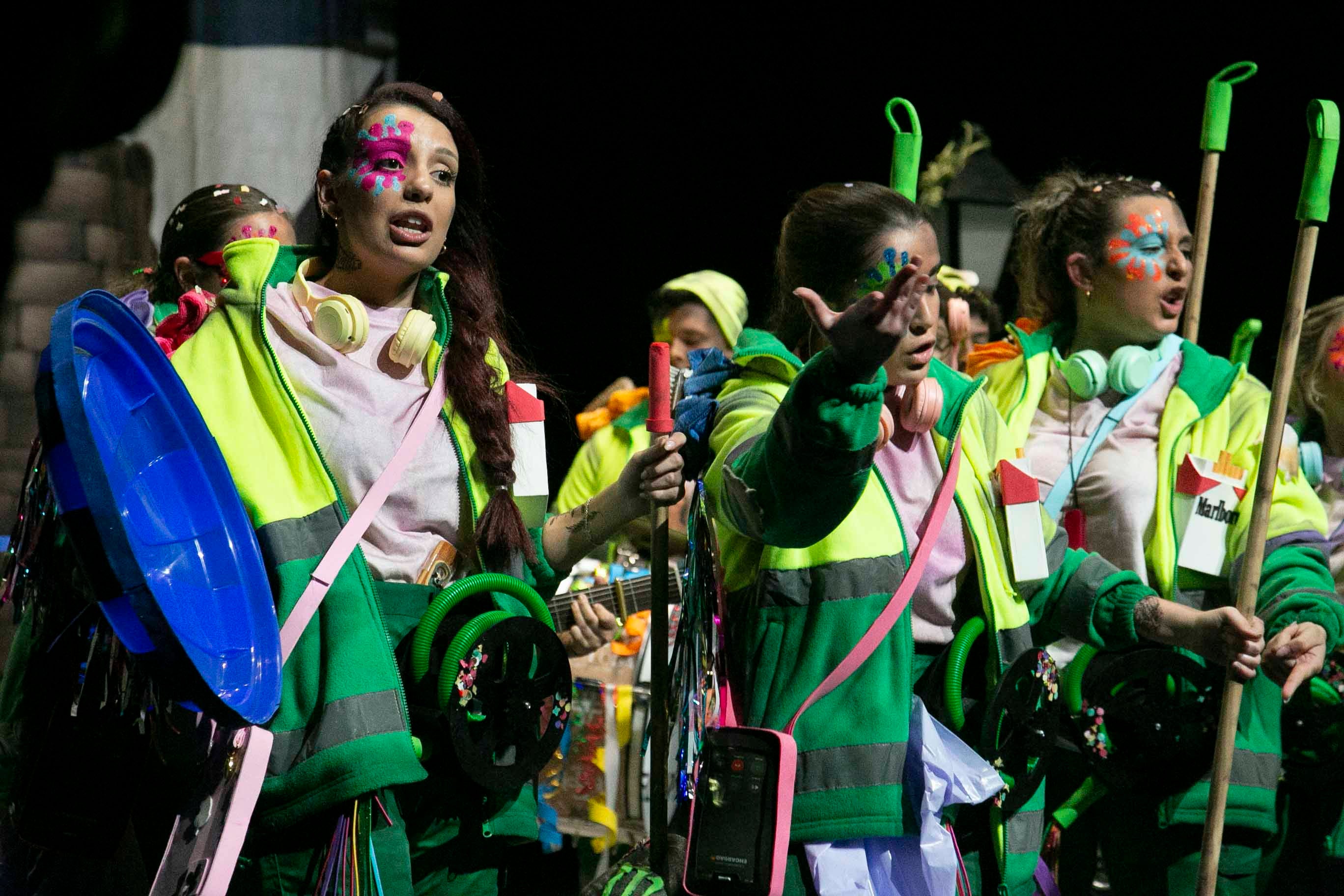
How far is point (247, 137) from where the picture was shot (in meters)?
4.98

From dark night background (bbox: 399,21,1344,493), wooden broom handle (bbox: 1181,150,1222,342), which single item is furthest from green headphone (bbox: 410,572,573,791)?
dark night background (bbox: 399,21,1344,493)

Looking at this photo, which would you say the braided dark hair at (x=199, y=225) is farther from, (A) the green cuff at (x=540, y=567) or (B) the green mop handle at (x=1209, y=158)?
(B) the green mop handle at (x=1209, y=158)

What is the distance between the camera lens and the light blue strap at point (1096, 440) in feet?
11.0

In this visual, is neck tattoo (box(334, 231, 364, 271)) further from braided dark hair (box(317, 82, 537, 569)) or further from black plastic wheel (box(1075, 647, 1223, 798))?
black plastic wheel (box(1075, 647, 1223, 798))

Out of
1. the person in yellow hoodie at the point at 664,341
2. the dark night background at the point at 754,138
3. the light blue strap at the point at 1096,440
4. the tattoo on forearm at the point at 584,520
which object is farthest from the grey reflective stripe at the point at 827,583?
the dark night background at the point at 754,138

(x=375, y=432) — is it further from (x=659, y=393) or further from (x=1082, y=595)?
(x=1082, y=595)

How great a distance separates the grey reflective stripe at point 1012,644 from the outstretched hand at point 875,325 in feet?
2.32

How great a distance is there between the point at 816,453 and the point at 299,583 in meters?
0.77

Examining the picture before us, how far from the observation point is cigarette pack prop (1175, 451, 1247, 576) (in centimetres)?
327

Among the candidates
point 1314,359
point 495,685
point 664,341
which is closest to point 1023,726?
point 495,685

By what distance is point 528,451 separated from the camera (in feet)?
8.36

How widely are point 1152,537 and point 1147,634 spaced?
49 centimetres

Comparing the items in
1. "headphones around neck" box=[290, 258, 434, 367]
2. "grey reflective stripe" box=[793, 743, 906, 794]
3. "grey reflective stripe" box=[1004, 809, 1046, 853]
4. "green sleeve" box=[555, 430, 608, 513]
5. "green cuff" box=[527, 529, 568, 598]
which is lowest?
"green sleeve" box=[555, 430, 608, 513]

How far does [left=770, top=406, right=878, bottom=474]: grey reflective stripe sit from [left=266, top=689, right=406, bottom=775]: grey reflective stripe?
70cm
